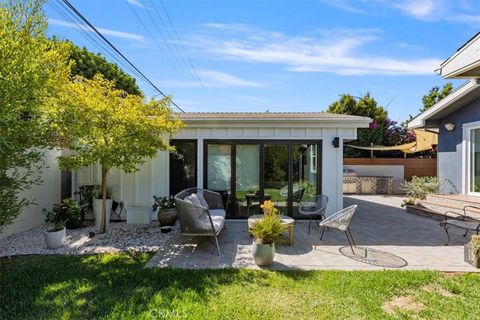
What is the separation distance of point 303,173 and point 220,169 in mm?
2464

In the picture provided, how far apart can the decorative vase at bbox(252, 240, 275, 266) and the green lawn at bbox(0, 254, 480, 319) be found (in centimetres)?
30

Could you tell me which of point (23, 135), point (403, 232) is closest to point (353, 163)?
point (403, 232)

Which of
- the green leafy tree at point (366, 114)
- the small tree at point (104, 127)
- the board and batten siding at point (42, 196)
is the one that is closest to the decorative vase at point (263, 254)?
the small tree at point (104, 127)

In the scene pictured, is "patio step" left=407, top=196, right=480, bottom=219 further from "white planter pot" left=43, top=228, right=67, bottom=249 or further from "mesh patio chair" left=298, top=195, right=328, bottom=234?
"white planter pot" left=43, top=228, right=67, bottom=249

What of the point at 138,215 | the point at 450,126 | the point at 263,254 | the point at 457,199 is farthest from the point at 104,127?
the point at 450,126

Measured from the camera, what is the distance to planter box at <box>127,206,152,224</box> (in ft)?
27.5

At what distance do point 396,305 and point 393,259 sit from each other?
1.87 m

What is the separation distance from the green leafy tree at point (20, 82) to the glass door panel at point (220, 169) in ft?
14.9

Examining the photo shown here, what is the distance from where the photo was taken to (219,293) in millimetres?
3941

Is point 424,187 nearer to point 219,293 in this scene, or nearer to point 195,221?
point 195,221

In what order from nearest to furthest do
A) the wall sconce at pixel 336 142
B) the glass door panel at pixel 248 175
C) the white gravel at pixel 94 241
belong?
the white gravel at pixel 94 241, the wall sconce at pixel 336 142, the glass door panel at pixel 248 175

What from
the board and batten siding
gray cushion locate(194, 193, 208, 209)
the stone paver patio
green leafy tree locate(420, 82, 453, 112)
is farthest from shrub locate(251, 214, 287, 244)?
green leafy tree locate(420, 82, 453, 112)

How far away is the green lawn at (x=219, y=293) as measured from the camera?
11.3 ft

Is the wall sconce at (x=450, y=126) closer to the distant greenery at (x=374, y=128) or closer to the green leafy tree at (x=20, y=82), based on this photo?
the distant greenery at (x=374, y=128)
